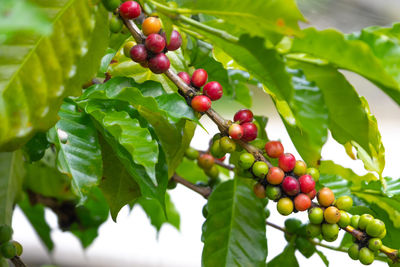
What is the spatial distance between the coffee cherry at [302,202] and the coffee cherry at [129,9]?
0.21 meters

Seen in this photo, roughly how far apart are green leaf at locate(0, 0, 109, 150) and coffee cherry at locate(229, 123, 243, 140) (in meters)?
0.14

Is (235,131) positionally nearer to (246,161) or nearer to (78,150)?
(246,161)

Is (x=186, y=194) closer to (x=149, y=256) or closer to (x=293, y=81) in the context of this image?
(x=149, y=256)

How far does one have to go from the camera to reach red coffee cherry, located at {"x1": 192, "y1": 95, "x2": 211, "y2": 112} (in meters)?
0.43

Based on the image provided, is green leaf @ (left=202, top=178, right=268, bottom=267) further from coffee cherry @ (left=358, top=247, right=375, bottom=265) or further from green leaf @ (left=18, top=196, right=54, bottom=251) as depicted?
green leaf @ (left=18, top=196, right=54, bottom=251)

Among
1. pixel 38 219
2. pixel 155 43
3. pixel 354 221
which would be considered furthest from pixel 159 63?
pixel 38 219

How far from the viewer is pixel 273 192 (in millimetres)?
450

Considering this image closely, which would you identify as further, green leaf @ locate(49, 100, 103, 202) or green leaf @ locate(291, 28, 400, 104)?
green leaf @ locate(49, 100, 103, 202)

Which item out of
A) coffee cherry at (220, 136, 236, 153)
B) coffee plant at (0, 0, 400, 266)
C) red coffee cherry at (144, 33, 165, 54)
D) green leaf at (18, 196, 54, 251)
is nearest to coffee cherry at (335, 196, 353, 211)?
coffee plant at (0, 0, 400, 266)

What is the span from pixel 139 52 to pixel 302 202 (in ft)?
0.62

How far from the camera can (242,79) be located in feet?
2.12

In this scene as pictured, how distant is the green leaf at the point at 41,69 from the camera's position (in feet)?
1.05

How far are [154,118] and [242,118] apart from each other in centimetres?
8

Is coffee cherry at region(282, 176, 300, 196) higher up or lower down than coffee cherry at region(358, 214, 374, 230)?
higher up
